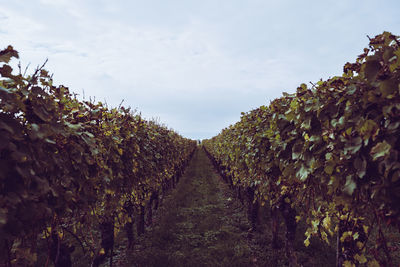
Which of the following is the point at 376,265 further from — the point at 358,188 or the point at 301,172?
the point at 301,172

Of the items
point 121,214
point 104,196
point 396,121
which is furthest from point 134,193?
point 396,121

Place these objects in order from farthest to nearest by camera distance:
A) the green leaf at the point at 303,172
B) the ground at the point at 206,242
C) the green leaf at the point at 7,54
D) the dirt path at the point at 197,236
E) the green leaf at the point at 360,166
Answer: the dirt path at the point at 197,236 < the ground at the point at 206,242 < the green leaf at the point at 303,172 < the green leaf at the point at 360,166 < the green leaf at the point at 7,54

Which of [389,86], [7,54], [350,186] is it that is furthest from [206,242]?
[7,54]

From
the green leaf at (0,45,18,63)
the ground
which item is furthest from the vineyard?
the ground

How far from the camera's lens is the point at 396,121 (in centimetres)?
177

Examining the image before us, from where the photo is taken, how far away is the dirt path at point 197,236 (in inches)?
235

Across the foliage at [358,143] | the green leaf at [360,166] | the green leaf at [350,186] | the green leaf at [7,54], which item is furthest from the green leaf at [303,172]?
the green leaf at [7,54]

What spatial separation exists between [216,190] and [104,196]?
400 inches

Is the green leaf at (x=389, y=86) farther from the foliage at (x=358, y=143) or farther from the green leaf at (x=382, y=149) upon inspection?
the green leaf at (x=382, y=149)

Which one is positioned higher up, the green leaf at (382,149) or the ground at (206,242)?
the green leaf at (382,149)

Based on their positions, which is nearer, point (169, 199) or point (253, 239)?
point (253, 239)

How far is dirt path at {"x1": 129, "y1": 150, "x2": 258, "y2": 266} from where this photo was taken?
5.98m

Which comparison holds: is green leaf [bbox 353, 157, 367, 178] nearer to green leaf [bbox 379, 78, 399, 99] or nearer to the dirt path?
green leaf [bbox 379, 78, 399, 99]

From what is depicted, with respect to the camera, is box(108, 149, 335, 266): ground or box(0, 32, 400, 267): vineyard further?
box(108, 149, 335, 266): ground
